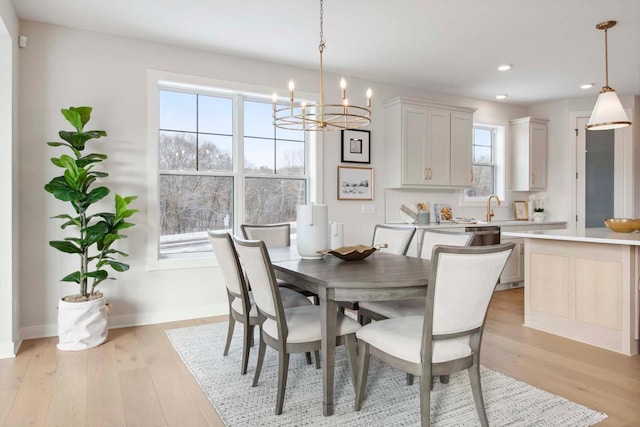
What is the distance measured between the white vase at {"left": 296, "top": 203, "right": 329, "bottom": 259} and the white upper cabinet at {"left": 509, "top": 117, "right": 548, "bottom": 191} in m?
4.41

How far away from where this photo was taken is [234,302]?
2.89 m

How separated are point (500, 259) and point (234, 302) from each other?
1750 millimetres

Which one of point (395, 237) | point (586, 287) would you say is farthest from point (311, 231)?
point (586, 287)

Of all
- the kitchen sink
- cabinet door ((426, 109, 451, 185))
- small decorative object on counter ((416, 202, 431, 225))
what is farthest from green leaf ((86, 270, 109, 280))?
the kitchen sink

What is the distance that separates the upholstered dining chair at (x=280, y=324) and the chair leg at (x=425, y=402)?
504mm

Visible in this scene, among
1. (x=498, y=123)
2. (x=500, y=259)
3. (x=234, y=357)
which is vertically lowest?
(x=234, y=357)

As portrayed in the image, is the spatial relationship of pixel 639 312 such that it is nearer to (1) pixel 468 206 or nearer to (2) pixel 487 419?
(2) pixel 487 419

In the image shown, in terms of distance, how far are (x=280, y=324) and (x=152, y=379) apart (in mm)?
1079

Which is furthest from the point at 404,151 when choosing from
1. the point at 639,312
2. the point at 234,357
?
the point at 234,357

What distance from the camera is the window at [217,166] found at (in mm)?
4152

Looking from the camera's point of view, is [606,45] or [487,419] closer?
[487,419]

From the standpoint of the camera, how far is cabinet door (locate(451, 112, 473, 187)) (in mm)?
5402

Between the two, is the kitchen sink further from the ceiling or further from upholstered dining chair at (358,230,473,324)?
upholstered dining chair at (358,230,473,324)

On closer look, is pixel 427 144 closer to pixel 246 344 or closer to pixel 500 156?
pixel 500 156
